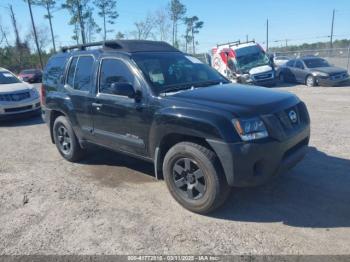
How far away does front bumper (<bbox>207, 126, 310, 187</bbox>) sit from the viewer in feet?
11.7

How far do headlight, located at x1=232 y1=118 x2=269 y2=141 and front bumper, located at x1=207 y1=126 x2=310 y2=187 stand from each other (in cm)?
7

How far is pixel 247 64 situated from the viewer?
709 inches

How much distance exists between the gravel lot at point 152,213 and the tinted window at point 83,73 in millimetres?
1436

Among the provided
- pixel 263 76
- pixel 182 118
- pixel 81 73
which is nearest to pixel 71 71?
pixel 81 73

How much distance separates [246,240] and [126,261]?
1228 mm

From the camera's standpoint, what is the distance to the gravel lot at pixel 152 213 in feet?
11.3

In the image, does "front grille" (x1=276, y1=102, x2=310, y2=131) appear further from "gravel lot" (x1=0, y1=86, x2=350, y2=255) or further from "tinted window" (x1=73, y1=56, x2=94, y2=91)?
"tinted window" (x1=73, y1=56, x2=94, y2=91)

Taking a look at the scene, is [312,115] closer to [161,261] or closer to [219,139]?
[219,139]

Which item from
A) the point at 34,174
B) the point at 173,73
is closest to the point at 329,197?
the point at 173,73

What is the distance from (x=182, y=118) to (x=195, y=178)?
2.42 ft

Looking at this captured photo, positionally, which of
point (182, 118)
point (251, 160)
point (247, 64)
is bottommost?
point (247, 64)

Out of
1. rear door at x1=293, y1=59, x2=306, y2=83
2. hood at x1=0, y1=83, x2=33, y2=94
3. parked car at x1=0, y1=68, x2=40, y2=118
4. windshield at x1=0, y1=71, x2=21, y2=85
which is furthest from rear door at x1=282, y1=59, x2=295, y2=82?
windshield at x1=0, y1=71, x2=21, y2=85

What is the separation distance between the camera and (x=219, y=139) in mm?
3623

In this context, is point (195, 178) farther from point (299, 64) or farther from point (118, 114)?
point (299, 64)
